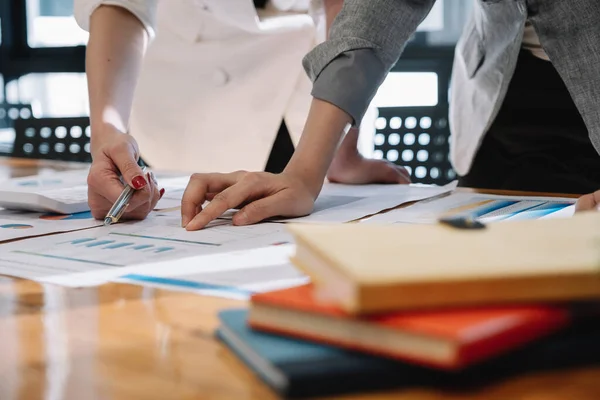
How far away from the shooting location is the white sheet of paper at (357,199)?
41.4 inches

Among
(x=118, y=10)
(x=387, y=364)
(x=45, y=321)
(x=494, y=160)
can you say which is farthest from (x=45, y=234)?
(x=494, y=160)

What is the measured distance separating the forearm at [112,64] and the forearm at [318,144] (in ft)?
1.04

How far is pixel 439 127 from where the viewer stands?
6.81 ft

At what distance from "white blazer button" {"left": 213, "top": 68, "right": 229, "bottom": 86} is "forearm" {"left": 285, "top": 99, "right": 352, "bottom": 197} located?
0.76 meters

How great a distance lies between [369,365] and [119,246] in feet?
1.65

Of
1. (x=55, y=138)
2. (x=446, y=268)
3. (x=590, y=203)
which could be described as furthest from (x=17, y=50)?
(x=446, y=268)

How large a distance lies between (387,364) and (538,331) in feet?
0.28

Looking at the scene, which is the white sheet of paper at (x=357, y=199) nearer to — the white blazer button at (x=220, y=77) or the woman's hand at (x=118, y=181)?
the woman's hand at (x=118, y=181)

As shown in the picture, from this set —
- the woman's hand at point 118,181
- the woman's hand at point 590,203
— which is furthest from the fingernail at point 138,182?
the woman's hand at point 590,203

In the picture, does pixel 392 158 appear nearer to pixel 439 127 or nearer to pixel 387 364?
pixel 439 127

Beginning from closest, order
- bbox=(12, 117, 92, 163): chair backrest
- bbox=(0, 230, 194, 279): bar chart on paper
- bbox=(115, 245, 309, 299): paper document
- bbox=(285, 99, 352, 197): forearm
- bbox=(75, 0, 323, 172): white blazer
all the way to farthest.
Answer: bbox=(115, 245, 309, 299): paper document → bbox=(0, 230, 194, 279): bar chart on paper → bbox=(285, 99, 352, 197): forearm → bbox=(75, 0, 323, 172): white blazer → bbox=(12, 117, 92, 163): chair backrest

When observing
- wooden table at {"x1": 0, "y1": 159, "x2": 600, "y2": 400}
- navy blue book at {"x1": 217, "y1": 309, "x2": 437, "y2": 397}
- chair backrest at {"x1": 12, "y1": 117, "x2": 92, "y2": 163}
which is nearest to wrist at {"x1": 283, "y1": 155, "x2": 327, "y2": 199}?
wooden table at {"x1": 0, "y1": 159, "x2": 600, "y2": 400}

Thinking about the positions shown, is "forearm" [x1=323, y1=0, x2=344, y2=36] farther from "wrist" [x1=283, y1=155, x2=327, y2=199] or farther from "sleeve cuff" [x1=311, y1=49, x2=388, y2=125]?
"wrist" [x1=283, y1=155, x2=327, y2=199]

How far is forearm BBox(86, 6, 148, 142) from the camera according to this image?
4.20 feet
